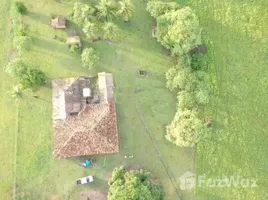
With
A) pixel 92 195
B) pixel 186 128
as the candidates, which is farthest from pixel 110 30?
pixel 92 195


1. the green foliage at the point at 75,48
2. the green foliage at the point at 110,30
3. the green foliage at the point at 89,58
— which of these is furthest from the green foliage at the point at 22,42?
the green foliage at the point at 110,30

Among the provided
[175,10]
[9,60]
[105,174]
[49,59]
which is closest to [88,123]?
[105,174]

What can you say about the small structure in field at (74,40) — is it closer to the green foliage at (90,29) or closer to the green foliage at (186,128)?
the green foliage at (90,29)

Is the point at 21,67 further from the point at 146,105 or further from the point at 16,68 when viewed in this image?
the point at 146,105

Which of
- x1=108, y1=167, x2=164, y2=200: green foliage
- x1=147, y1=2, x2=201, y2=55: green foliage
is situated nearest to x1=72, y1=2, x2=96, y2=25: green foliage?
x1=147, y1=2, x2=201, y2=55: green foliage

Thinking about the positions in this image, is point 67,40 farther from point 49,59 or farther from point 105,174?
point 105,174
